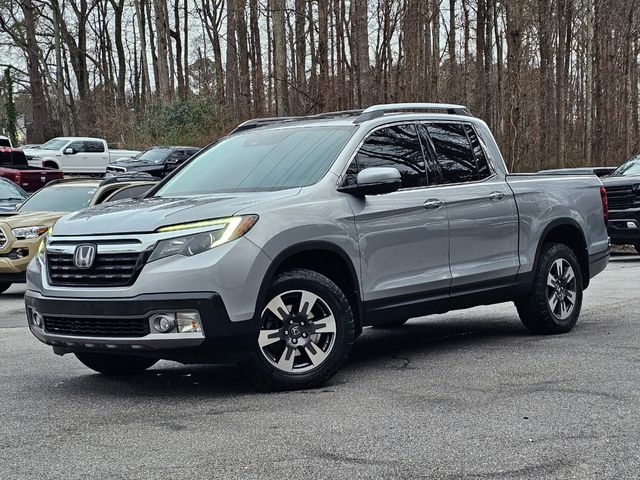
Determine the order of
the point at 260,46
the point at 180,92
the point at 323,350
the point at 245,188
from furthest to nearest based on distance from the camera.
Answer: the point at 260,46, the point at 180,92, the point at 245,188, the point at 323,350

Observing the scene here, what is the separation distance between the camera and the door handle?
766 centimetres

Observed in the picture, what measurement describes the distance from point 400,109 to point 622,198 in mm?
11682

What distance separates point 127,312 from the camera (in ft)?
20.3

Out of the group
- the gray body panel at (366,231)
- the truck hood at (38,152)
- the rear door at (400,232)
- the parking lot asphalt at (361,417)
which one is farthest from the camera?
the truck hood at (38,152)

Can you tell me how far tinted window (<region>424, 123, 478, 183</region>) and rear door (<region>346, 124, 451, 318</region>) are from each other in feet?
0.76

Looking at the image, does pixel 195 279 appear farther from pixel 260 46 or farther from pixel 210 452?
pixel 260 46

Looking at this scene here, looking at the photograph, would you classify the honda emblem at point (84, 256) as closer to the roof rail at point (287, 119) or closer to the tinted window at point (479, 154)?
the roof rail at point (287, 119)

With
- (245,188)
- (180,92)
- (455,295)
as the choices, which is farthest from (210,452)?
(180,92)

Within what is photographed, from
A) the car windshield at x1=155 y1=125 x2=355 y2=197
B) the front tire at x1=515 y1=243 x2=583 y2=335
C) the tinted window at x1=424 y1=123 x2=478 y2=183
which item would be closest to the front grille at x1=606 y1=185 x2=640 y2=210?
the front tire at x1=515 y1=243 x2=583 y2=335

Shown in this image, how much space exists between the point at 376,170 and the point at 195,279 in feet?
5.25

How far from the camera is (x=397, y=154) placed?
7.79m

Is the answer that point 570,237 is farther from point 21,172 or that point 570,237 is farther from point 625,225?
point 21,172

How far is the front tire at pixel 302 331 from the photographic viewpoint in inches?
255

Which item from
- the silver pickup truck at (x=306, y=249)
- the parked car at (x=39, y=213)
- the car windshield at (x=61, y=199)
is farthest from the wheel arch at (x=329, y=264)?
the car windshield at (x=61, y=199)
